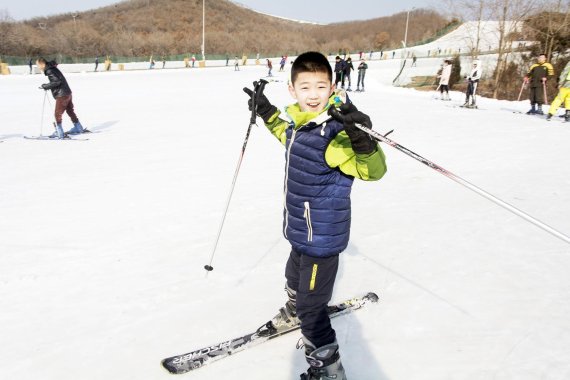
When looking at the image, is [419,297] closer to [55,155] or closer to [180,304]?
[180,304]

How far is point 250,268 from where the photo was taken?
3535 mm

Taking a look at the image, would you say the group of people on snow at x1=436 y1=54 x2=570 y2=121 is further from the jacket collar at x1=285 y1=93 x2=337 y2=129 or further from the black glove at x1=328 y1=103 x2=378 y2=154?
the black glove at x1=328 y1=103 x2=378 y2=154

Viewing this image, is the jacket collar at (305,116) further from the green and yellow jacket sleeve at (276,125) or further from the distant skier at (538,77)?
the distant skier at (538,77)

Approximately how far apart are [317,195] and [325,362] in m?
0.87

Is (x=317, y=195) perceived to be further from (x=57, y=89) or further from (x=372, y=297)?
(x=57, y=89)

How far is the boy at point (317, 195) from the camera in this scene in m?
2.05

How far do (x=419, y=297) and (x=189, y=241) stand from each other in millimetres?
2174

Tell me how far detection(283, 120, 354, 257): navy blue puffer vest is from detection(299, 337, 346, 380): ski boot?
49cm

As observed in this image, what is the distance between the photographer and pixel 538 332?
8.81ft

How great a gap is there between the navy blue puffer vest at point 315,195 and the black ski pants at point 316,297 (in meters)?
0.07

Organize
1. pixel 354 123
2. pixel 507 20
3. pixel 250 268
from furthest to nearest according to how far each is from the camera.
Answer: pixel 507 20 → pixel 250 268 → pixel 354 123

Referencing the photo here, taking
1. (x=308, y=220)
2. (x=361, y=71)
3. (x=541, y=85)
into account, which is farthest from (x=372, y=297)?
(x=361, y=71)

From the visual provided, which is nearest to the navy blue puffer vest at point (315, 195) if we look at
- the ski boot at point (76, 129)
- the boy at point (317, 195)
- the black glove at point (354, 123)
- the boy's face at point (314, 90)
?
the boy at point (317, 195)

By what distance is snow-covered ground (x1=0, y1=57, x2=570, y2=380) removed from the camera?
249 centimetres
